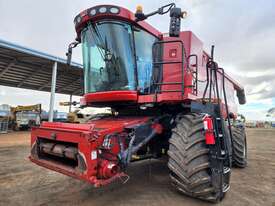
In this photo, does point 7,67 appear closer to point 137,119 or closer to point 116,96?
point 116,96

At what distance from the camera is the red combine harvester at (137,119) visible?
334 cm

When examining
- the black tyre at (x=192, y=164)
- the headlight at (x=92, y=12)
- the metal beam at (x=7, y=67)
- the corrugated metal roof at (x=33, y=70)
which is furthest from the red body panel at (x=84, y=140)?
the metal beam at (x=7, y=67)

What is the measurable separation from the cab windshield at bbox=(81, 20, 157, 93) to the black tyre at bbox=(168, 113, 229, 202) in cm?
121

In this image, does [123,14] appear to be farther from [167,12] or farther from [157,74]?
[157,74]

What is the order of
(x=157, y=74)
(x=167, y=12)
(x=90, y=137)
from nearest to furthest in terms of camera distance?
(x=90, y=137) < (x=167, y=12) < (x=157, y=74)

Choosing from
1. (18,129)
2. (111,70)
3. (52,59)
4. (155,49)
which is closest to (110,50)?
(111,70)

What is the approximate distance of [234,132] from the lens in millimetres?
6812

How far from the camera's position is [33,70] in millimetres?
16891

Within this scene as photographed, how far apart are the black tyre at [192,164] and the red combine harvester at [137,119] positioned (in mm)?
14

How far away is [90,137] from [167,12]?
7.52 feet

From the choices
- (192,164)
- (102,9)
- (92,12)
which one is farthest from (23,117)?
(192,164)

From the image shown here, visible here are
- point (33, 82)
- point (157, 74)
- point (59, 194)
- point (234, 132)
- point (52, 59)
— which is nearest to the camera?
point (59, 194)

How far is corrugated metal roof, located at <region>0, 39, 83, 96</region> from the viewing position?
42.6 ft

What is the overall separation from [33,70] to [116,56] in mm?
14722
